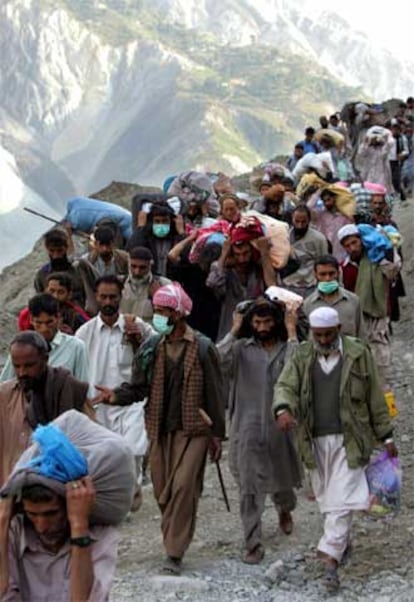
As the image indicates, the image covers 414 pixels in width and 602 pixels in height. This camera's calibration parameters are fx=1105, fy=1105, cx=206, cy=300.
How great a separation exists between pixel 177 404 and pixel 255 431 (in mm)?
577

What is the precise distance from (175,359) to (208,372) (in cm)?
18

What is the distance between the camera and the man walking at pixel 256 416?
5938 mm

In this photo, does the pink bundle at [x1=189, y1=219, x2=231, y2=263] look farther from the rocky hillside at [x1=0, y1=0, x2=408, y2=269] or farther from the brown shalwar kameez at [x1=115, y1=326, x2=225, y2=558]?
the rocky hillside at [x1=0, y1=0, x2=408, y2=269]

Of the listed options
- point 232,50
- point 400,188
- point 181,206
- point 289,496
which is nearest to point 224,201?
point 181,206

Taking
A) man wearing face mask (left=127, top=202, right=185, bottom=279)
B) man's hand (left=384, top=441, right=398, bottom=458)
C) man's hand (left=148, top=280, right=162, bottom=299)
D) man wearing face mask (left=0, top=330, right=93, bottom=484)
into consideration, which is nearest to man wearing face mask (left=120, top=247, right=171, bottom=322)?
man's hand (left=148, top=280, right=162, bottom=299)

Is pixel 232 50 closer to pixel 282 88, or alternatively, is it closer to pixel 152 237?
pixel 282 88

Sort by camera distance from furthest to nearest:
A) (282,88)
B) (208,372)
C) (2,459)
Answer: (282,88) → (208,372) → (2,459)

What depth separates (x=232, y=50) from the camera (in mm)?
104562

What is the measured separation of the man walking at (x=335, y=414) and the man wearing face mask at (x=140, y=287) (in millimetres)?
1954

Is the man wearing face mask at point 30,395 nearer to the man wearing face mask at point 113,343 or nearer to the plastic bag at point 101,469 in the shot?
the plastic bag at point 101,469

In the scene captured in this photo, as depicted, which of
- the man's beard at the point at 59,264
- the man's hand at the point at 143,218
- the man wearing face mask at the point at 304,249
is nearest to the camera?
the man's beard at the point at 59,264

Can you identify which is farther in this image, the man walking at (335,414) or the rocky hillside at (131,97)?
the rocky hillside at (131,97)

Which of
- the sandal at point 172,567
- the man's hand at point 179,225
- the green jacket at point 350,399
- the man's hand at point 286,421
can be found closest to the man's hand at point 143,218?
the man's hand at point 179,225

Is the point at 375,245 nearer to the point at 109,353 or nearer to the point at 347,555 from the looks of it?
the point at 109,353
